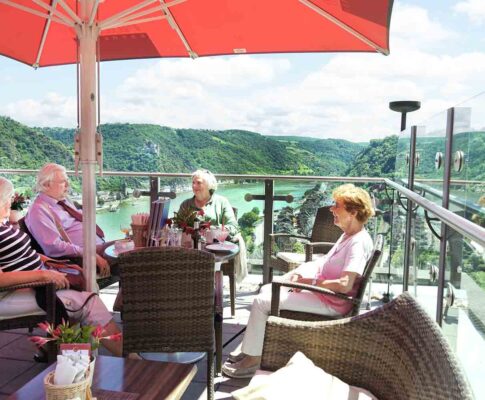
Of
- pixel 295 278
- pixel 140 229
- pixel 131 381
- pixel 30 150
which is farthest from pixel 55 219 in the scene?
pixel 30 150

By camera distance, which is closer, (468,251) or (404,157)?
(468,251)

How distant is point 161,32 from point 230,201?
184cm

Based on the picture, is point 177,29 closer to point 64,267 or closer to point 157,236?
point 157,236

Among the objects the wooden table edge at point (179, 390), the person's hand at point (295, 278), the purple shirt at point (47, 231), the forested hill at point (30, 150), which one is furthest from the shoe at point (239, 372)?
the forested hill at point (30, 150)

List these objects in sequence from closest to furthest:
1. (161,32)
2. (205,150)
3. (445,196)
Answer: (445,196) < (161,32) < (205,150)

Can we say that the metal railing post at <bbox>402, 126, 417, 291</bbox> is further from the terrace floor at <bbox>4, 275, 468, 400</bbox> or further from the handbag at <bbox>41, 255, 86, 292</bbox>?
the handbag at <bbox>41, 255, 86, 292</bbox>

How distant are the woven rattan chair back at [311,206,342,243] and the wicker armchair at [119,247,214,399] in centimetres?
→ 226

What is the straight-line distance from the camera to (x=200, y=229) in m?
3.89

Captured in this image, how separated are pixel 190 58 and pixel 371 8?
197cm

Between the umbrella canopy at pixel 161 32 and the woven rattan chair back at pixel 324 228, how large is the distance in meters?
1.63

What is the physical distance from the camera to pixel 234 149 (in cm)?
1261

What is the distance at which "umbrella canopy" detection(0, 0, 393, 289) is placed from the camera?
2967mm

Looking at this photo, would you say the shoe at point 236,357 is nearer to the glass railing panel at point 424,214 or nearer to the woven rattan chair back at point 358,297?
the woven rattan chair back at point 358,297

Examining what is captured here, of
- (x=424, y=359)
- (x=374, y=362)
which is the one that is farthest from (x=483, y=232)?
(x=374, y=362)
